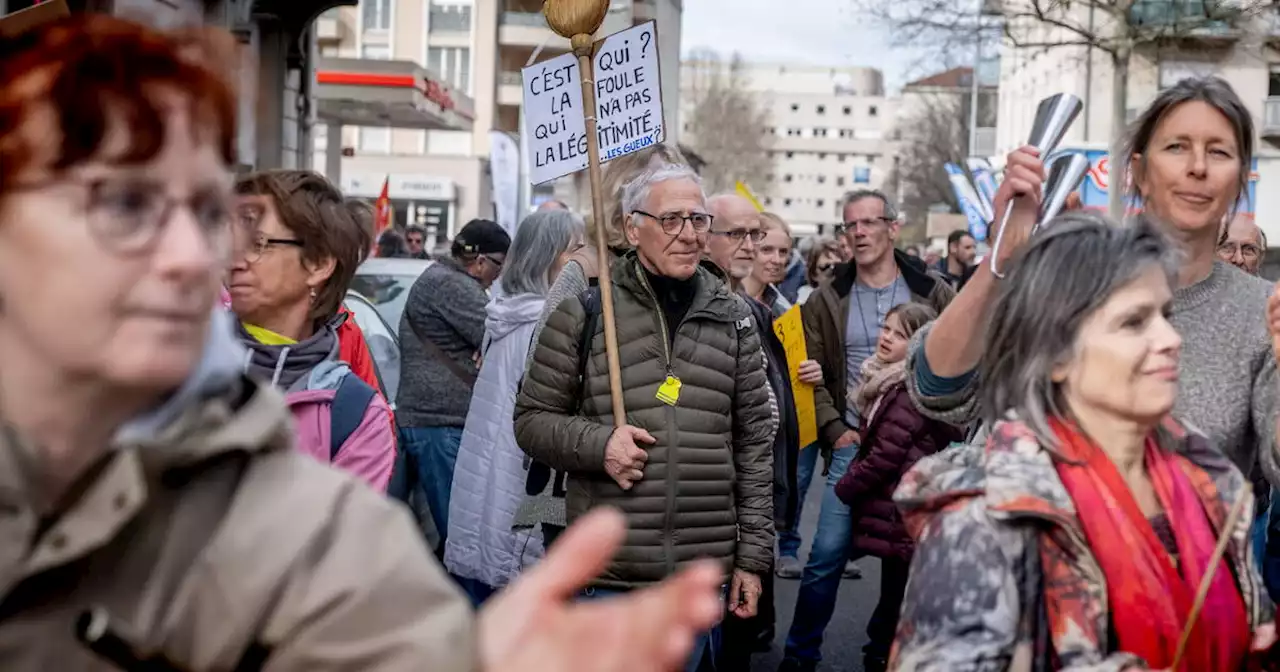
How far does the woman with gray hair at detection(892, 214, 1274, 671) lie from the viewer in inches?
96.7

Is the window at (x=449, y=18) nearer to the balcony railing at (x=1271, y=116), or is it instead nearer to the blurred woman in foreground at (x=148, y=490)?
the balcony railing at (x=1271, y=116)

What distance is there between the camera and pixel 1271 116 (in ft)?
158

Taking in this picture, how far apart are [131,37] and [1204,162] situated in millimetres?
2595

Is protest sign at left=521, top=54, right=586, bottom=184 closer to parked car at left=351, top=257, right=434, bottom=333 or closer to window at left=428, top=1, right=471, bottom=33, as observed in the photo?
parked car at left=351, top=257, right=434, bottom=333

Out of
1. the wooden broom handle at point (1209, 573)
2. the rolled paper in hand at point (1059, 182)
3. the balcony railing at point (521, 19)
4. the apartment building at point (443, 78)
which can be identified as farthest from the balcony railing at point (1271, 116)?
the wooden broom handle at point (1209, 573)

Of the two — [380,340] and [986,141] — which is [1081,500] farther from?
[986,141]

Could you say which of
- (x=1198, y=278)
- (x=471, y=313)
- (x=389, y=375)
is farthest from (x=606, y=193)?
(x=389, y=375)

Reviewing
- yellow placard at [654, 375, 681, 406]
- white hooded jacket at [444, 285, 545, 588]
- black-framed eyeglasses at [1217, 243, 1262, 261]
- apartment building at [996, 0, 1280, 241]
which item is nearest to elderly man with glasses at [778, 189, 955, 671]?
black-framed eyeglasses at [1217, 243, 1262, 261]

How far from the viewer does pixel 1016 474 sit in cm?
252

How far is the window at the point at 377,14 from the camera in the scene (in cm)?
5406

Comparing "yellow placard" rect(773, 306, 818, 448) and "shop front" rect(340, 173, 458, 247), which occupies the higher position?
"shop front" rect(340, 173, 458, 247)

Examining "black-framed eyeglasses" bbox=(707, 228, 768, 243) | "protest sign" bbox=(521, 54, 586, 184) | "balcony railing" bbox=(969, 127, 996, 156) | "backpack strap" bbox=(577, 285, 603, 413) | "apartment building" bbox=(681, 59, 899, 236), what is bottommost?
"backpack strap" bbox=(577, 285, 603, 413)

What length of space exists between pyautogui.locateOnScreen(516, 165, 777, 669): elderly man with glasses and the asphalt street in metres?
2.60

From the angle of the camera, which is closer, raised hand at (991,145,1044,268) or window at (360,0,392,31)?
raised hand at (991,145,1044,268)
